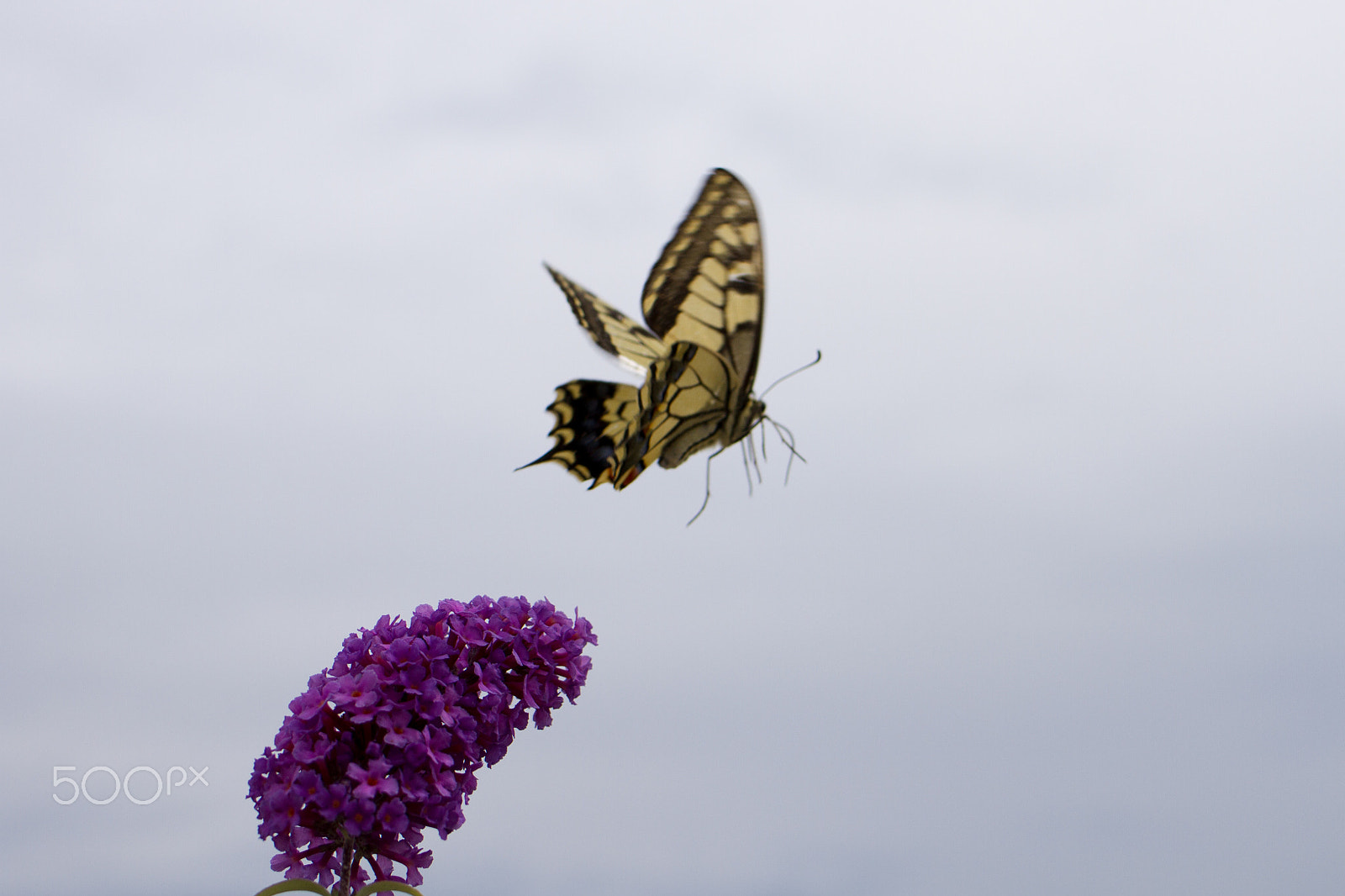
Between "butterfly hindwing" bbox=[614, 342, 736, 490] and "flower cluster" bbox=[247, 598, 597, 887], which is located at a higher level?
"butterfly hindwing" bbox=[614, 342, 736, 490]

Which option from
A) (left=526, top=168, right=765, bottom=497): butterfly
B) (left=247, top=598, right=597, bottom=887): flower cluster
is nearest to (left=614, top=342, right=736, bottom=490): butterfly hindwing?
(left=526, top=168, right=765, bottom=497): butterfly

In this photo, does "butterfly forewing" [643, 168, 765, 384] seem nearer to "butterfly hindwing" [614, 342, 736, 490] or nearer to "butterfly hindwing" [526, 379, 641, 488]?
"butterfly hindwing" [614, 342, 736, 490]

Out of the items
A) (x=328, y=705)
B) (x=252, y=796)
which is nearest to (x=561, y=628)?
(x=328, y=705)

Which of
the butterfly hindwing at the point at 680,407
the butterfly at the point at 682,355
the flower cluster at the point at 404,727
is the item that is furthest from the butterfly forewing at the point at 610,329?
the flower cluster at the point at 404,727

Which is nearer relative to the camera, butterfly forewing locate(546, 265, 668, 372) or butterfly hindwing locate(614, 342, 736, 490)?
→ butterfly hindwing locate(614, 342, 736, 490)

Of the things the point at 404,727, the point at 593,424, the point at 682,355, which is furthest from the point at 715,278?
the point at 404,727

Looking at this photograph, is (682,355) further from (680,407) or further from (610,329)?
(610,329)

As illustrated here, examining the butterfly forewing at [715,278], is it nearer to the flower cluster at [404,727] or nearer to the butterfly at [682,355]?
the butterfly at [682,355]
